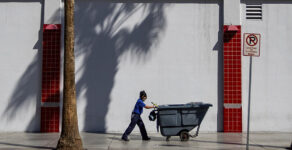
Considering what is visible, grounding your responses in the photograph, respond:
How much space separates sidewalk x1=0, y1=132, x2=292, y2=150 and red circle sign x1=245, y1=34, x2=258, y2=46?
3.16 meters

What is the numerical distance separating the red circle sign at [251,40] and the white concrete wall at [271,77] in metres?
5.42

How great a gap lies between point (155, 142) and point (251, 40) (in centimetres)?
465

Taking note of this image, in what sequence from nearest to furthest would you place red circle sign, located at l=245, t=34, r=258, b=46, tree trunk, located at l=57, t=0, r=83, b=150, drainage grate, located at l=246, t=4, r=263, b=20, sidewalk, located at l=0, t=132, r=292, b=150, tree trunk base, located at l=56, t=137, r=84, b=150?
red circle sign, located at l=245, t=34, r=258, b=46
tree trunk base, located at l=56, t=137, r=84, b=150
tree trunk, located at l=57, t=0, r=83, b=150
sidewalk, located at l=0, t=132, r=292, b=150
drainage grate, located at l=246, t=4, r=263, b=20

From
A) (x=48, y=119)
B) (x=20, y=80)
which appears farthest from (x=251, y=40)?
(x=20, y=80)

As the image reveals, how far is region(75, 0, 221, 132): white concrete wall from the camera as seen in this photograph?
52.9 feet

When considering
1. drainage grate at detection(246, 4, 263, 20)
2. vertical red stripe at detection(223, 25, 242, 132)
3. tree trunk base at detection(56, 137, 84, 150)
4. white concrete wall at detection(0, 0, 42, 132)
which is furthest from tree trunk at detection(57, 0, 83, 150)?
drainage grate at detection(246, 4, 263, 20)

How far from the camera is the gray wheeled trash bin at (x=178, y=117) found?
1315 cm

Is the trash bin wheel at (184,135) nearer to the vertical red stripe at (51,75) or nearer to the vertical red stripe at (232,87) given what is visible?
the vertical red stripe at (232,87)

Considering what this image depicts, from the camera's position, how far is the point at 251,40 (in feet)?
35.3

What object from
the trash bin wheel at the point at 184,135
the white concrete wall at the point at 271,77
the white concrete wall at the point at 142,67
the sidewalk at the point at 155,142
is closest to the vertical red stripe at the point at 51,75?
the sidewalk at the point at 155,142

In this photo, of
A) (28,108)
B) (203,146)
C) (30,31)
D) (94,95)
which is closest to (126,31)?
(94,95)

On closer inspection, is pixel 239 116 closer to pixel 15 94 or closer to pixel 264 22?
pixel 264 22

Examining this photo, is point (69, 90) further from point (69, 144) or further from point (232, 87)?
point (232, 87)

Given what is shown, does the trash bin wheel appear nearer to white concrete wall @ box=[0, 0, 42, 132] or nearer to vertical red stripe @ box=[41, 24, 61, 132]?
vertical red stripe @ box=[41, 24, 61, 132]
